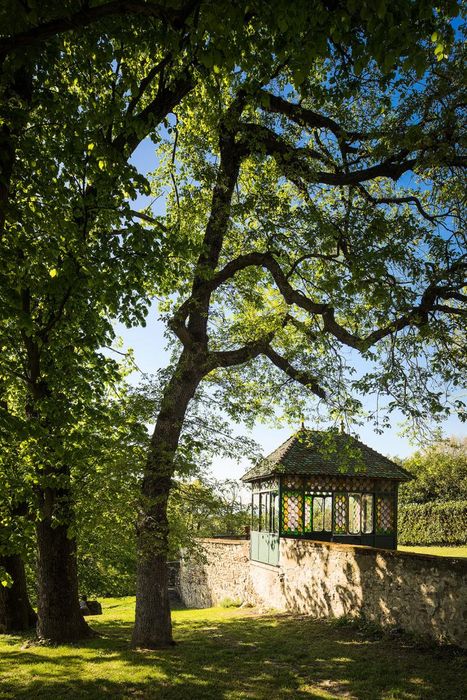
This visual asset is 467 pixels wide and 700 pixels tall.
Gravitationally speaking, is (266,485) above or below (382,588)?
above

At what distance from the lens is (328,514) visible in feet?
67.9

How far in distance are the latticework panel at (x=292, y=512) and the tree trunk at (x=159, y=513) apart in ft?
26.3

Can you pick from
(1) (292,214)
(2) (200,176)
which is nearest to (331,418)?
(1) (292,214)

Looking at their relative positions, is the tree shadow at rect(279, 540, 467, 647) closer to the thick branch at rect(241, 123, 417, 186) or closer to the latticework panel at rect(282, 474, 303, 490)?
the latticework panel at rect(282, 474, 303, 490)

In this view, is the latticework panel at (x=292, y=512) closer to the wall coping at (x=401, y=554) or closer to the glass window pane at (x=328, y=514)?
the glass window pane at (x=328, y=514)

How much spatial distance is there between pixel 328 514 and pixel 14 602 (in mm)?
10727

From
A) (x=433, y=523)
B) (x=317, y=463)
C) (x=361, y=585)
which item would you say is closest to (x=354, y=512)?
(x=317, y=463)

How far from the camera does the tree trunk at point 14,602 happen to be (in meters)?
14.2

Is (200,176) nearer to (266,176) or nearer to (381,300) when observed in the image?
(266,176)

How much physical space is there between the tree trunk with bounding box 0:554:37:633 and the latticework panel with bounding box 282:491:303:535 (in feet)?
25.8

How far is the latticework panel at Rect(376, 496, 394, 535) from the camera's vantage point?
2044cm

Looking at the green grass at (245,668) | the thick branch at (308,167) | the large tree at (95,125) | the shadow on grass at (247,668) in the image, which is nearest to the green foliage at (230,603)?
the green grass at (245,668)

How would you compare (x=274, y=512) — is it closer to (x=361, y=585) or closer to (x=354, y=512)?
(x=354, y=512)

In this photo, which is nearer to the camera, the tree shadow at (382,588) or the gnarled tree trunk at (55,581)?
the tree shadow at (382,588)
